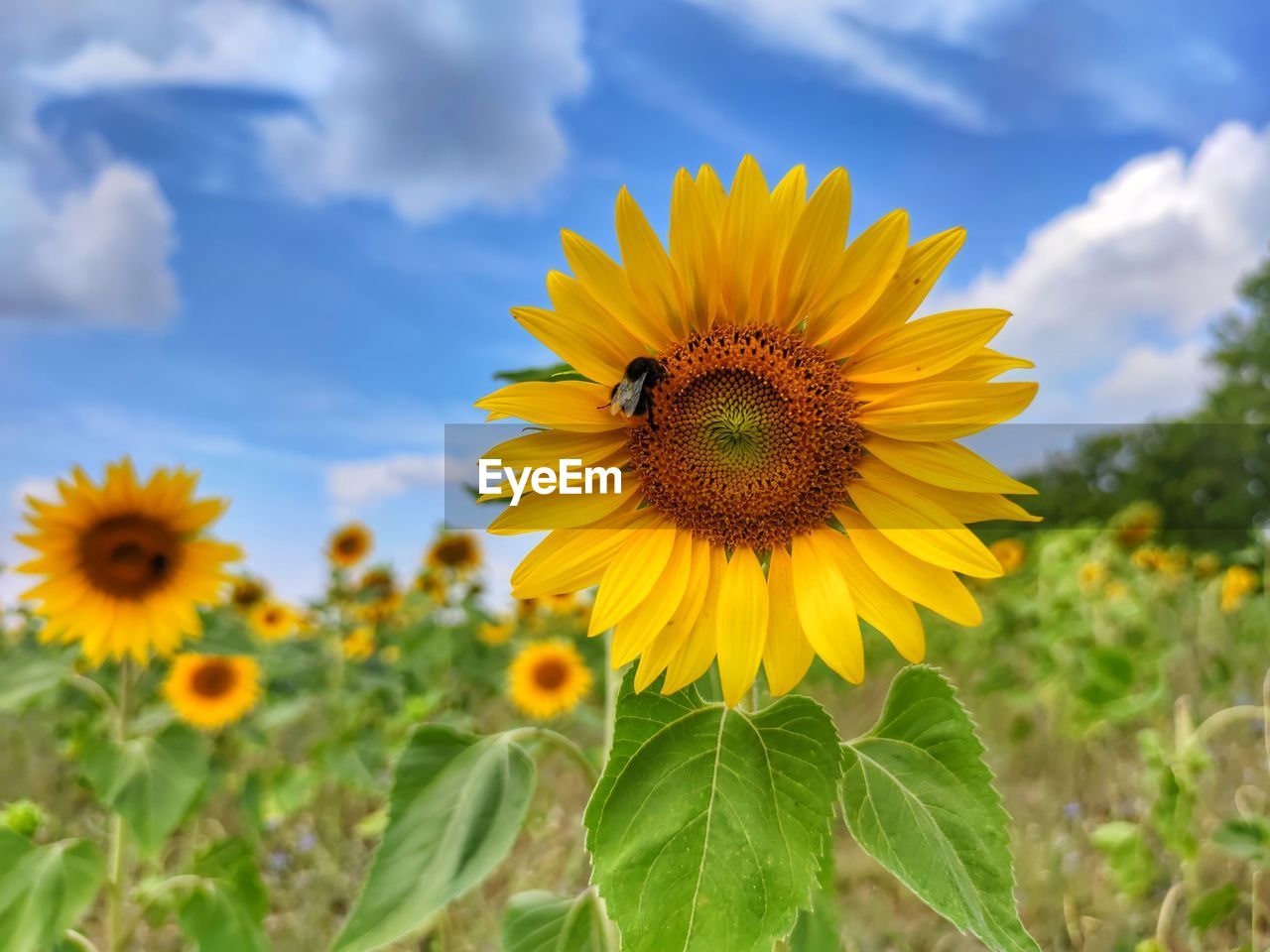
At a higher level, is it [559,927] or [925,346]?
[925,346]

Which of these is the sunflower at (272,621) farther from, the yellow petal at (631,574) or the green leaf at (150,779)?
the yellow petal at (631,574)

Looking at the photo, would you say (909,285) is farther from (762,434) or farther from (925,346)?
(762,434)

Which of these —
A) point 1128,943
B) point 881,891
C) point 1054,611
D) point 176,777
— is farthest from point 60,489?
point 1054,611

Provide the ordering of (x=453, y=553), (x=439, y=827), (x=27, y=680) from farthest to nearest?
(x=453, y=553) → (x=27, y=680) → (x=439, y=827)

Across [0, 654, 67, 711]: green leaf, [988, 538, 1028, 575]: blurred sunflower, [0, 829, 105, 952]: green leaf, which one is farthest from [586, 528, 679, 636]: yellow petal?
[988, 538, 1028, 575]: blurred sunflower

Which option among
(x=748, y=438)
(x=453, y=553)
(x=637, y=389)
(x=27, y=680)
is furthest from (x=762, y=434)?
(x=453, y=553)

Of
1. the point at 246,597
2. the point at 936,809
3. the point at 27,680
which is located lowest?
the point at 936,809

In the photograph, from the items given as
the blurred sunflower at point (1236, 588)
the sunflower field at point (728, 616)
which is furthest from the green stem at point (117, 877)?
the blurred sunflower at point (1236, 588)
